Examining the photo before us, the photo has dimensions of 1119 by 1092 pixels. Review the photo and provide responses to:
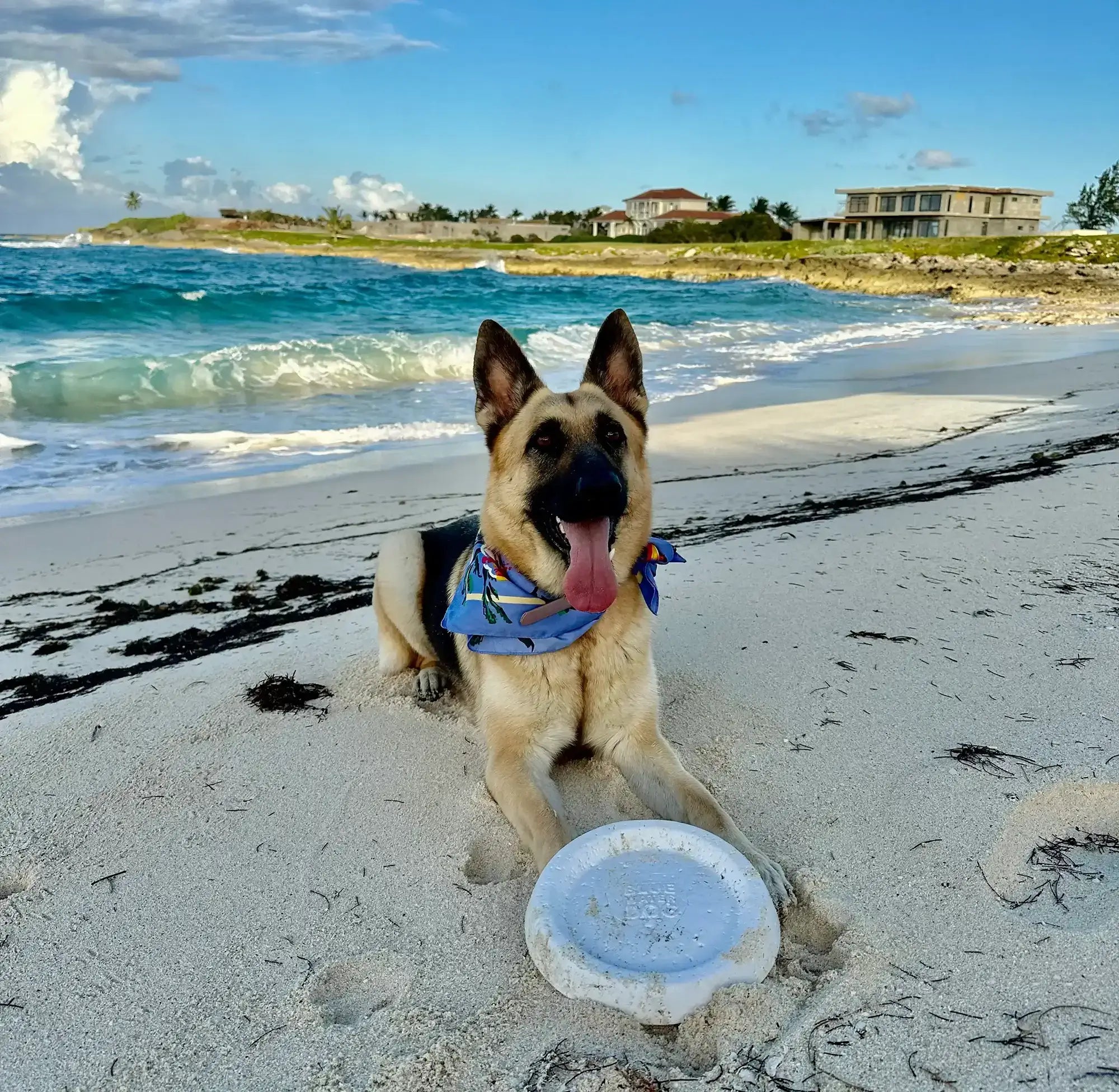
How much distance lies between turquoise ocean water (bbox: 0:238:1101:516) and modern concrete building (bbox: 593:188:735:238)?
80847mm

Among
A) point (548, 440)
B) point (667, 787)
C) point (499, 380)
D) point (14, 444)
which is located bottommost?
point (14, 444)

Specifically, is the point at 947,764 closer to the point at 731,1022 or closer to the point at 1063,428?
the point at 731,1022

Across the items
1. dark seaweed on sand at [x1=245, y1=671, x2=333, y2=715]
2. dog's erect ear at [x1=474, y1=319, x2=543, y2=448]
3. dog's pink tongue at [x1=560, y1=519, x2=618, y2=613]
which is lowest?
dark seaweed on sand at [x1=245, y1=671, x2=333, y2=715]

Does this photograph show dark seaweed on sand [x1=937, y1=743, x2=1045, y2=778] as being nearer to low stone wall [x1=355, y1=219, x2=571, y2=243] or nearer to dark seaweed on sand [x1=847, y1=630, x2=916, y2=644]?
dark seaweed on sand [x1=847, y1=630, x2=916, y2=644]

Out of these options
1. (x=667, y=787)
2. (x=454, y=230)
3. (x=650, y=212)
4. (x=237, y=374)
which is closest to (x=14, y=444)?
Result: (x=237, y=374)

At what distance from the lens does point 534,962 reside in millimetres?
2305

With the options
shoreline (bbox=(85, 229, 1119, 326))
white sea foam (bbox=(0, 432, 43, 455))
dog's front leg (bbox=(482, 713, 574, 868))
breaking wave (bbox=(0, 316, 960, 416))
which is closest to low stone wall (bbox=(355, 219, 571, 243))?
shoreline (bbox=(85, 229, 1119, 326))

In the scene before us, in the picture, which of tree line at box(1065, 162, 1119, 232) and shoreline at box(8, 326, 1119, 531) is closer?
shoreline at box(8, 326, 1119, 531)

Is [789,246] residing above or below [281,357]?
above

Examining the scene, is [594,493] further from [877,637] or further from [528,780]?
[877,637]

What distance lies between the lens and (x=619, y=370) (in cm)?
399

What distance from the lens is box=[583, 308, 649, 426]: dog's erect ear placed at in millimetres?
3930

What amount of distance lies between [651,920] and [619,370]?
8.03 feet

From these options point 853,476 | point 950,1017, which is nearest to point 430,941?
point 950,1017
